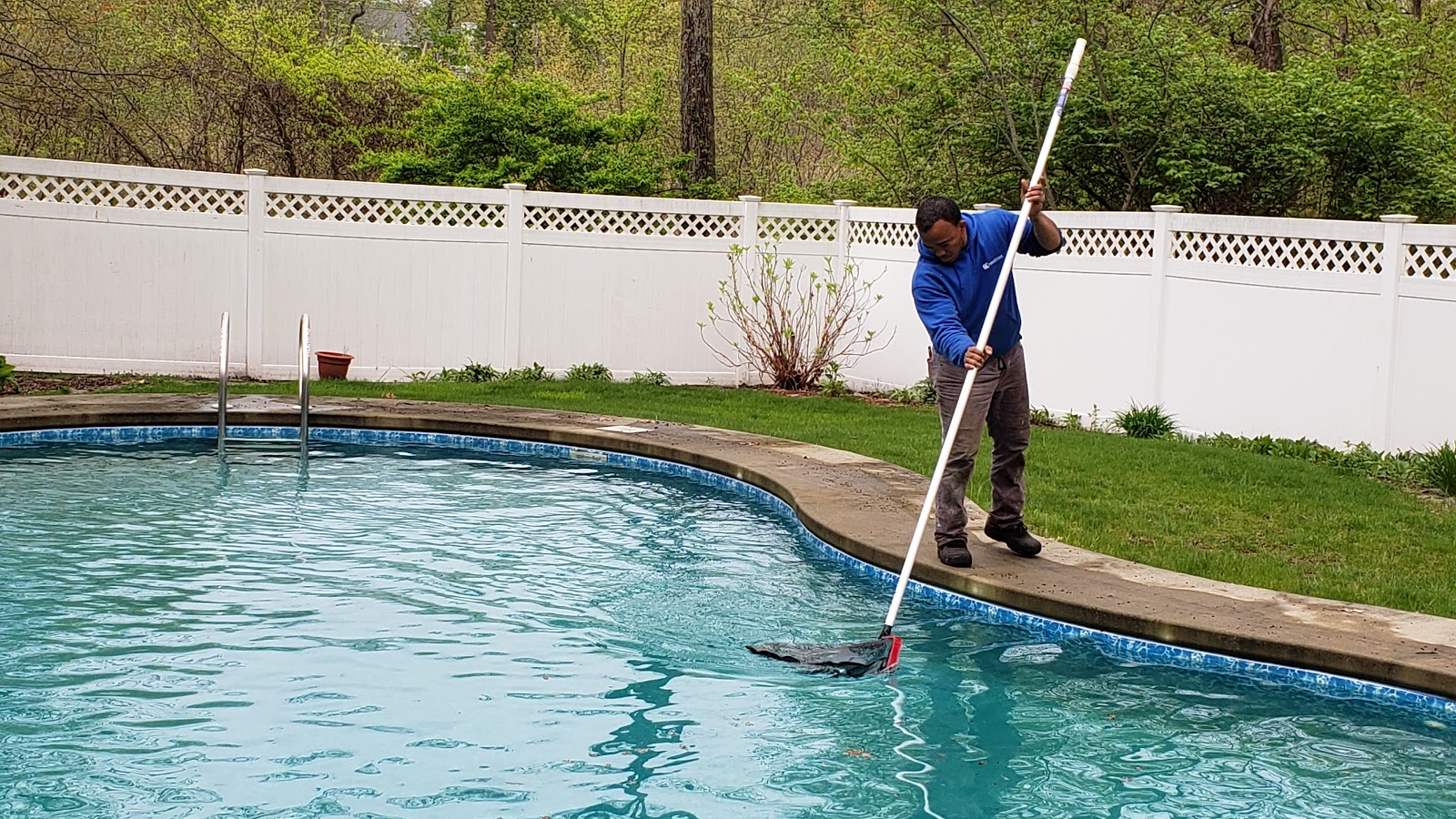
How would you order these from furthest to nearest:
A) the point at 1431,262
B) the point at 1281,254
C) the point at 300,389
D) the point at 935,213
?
the point at 1281,254 → the point at 300,389 → the point at 1431,262 → the point at 935,213

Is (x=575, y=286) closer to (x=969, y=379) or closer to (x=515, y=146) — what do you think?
(x=515, y=146)

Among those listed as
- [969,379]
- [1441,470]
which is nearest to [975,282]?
[969,379]

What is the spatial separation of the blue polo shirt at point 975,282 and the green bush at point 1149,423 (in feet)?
15.3

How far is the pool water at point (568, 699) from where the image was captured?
4.27 m

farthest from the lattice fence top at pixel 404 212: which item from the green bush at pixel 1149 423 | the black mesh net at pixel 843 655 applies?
the black mesh net at pixel 843 655

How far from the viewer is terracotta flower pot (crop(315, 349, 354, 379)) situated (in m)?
12.5

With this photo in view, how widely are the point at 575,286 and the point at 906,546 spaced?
697cm

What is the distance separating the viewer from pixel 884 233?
1309 centimetres

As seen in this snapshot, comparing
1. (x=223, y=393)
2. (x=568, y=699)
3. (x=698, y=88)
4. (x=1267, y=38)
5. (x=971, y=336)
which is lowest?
(x=568, y=699)

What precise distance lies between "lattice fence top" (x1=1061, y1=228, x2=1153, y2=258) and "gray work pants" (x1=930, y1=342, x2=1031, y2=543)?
4828mm

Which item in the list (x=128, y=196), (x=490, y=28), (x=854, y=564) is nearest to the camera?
(x=854, y=564)

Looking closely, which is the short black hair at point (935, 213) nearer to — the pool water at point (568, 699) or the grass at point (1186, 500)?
the pool water at point (568, 699)

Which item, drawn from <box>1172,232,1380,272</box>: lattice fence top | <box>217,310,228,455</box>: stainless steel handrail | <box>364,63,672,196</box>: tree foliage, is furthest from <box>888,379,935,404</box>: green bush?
<box>217,310,228,455</box>: stainless steel handrail

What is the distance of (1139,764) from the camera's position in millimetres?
4578
